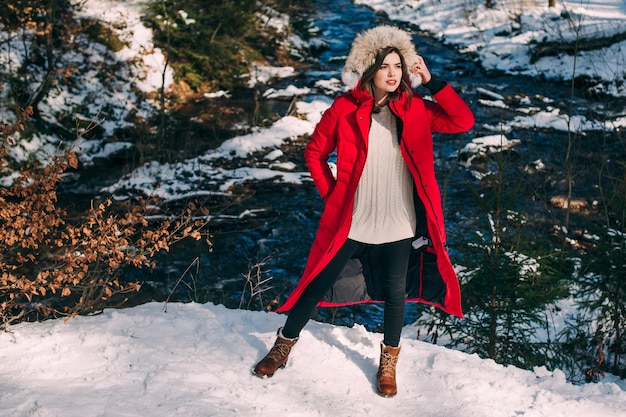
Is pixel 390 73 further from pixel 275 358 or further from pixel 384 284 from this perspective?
pixel 275 358

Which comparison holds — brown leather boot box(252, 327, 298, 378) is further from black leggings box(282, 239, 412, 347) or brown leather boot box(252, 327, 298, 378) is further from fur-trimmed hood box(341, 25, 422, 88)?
fur-trimmed hood box(341, 25, 422, 88)

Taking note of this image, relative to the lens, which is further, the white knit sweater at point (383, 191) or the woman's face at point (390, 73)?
the white knit sweater at point (383, 191)

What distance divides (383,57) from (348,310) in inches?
192

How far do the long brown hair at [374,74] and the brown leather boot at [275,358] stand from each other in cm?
155

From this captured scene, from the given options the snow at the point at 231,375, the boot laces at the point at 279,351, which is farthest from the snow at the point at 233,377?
the boot laces at the point at 279,351

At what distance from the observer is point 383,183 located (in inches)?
150

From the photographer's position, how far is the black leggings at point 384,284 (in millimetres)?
3887

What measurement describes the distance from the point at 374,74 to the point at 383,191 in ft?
2.12

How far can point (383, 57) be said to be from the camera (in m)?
3.66

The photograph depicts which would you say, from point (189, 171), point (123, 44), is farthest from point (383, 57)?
point (123, 44)

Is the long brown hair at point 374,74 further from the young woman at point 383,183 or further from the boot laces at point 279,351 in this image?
the boot laces at point 279,351

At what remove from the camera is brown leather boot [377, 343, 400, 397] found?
12.9 ft

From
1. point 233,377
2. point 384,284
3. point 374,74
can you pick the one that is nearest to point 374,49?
point 374,74

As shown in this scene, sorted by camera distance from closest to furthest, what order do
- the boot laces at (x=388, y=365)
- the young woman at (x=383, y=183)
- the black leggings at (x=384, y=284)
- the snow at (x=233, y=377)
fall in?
the snow at (x=233, y=377) → the young woman at (x=383, y=183) → the black leggings at (x=384, y=284) → the boot laces at (x=388, y=365)
